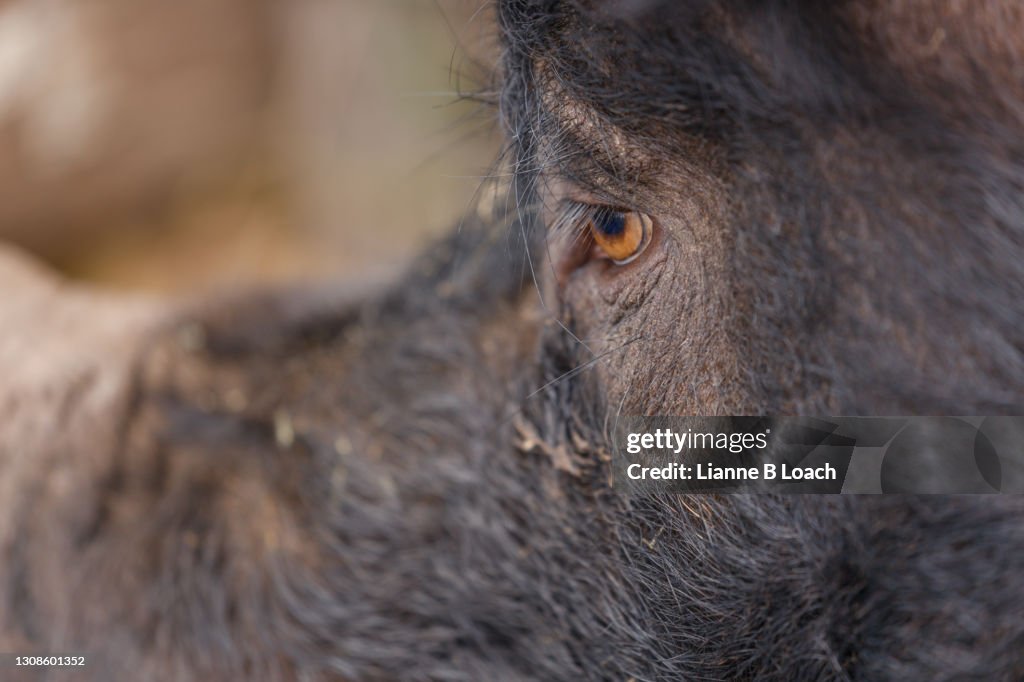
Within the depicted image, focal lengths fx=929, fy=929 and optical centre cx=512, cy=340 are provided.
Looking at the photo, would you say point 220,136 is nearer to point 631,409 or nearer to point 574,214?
point 574,214

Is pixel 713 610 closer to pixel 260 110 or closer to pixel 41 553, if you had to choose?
pixel 41 553

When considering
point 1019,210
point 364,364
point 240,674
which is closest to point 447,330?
point 364,364

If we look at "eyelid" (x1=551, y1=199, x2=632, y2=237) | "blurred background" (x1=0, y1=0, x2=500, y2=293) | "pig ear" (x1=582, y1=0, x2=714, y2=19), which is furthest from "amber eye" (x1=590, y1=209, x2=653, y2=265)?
"blurred background" (x1=0, y1=0, x2=500, y2=293)

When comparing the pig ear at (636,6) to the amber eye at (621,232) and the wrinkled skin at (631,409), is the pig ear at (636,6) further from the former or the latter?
the amber eye at (621,232)

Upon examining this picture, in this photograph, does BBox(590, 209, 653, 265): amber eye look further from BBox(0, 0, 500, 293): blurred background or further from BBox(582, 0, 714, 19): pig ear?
BBox(0, 0, 500, 293): blurred background

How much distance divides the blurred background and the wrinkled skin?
4.60ft

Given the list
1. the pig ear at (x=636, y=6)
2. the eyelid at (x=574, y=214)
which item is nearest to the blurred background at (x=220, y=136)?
the eyelid at (x=574, y=214)

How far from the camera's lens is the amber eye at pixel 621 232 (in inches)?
40.8

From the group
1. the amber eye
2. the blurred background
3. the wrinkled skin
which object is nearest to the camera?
the wrinkled skin

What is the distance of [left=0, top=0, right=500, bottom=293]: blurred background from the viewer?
309 cm

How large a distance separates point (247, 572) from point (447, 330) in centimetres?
50

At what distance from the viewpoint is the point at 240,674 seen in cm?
142

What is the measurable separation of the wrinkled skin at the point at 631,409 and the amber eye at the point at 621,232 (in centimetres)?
3

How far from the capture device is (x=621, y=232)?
3.49 feet
